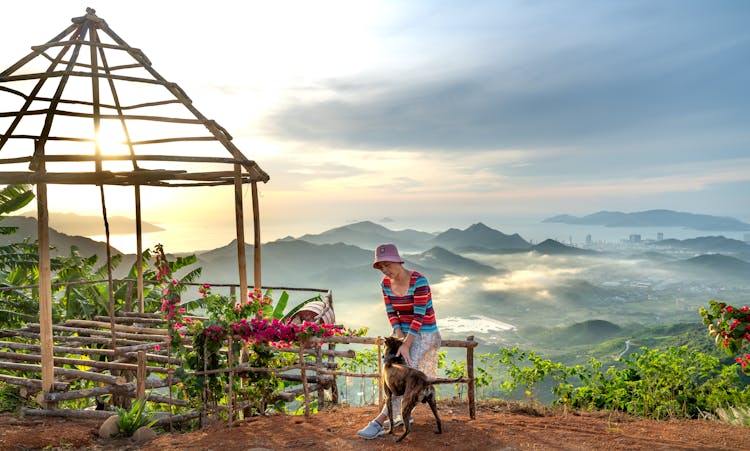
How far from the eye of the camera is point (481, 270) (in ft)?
434

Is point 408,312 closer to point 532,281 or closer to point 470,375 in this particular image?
point 470,375

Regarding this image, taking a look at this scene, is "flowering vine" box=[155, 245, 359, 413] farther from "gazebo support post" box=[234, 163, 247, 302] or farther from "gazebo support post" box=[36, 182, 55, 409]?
"gazebo support post" box=[36, 182, 55, 409]

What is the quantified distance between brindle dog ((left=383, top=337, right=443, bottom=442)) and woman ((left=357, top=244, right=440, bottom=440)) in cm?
11

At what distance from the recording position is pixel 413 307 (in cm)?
602

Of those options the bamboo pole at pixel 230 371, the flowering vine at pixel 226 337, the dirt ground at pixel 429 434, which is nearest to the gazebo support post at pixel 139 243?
the dirt ground at pixel 429 434


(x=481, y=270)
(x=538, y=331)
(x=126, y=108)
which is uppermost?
(x=126, y=108)

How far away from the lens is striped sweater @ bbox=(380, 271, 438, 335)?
19.5ft

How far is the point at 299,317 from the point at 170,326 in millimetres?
4108

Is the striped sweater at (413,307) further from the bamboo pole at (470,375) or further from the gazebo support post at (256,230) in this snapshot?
the gazebo support post at (256,230)

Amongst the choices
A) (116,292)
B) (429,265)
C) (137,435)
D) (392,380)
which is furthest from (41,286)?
(429,265)

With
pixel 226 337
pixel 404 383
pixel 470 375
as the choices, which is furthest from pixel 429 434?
pixel 226 337

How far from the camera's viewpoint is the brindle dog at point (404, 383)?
569 centimetres

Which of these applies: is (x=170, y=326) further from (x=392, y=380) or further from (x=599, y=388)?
(x=599, y=388)

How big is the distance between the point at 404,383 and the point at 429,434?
83 centimetres
